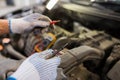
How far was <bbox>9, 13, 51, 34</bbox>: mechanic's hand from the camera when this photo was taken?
1020 mm

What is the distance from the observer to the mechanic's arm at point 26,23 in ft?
3.35

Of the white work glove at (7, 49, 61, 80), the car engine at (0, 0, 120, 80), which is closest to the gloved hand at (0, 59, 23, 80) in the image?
the car engine at (0, 0, 120, 80)

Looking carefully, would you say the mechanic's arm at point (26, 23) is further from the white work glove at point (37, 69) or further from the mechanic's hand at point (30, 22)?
the white work glove at point (37, 69)

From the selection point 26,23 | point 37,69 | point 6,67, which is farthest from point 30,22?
point 37,69

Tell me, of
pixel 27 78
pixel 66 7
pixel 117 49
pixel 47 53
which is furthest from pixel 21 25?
pixel 66 7

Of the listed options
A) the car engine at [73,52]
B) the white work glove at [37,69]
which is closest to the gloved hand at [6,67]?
Result: the car engine at [73,52]

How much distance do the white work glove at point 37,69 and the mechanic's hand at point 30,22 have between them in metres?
0.30

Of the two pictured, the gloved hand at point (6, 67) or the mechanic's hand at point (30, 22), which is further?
the mechanic's hand at point (30, 22)

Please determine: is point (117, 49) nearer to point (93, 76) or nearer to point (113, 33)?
point (93, 76)

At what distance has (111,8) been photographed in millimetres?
1441

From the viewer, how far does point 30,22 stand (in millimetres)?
1041

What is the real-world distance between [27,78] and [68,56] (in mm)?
300

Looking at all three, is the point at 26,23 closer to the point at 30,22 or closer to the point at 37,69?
the point at 30,22

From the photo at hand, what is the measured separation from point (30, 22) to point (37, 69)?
414 millimetres
